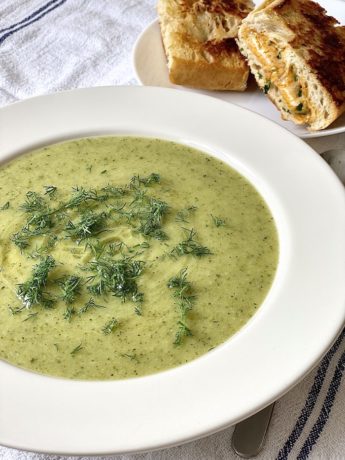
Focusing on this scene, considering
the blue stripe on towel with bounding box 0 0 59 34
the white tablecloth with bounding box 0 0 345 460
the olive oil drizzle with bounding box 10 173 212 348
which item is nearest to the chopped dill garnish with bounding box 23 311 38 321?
the olive oil drizzle with bounding box 10 173 212 348

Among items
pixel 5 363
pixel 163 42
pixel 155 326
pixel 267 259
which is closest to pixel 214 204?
pixel 267 259

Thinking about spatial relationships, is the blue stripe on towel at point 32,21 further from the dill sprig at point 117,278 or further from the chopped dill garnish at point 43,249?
the dill sprig at point 117,278

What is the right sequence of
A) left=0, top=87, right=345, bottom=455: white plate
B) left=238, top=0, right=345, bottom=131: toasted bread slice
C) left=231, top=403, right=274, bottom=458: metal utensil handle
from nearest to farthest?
1. left=0, top=87, right=345, bottom=455: white plate
2. left=231, top=403, right=274, bottom=458: metal utensil handle
3. left=238, top=0, right=345, bottom=131: toasted bread slice

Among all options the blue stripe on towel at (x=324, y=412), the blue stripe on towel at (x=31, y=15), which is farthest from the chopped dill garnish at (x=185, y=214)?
the blue stripe on towel at (x=31, y=15)

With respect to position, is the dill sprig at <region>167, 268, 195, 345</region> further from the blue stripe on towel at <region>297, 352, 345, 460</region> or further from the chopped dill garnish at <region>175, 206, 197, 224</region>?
the blue stripe on towel at <region>297, 352, 345, 460</region>

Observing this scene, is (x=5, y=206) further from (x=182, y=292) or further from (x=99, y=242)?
(x=182, y=292)

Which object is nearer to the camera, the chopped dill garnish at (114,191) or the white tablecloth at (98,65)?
the white tablecloth at (98,65)

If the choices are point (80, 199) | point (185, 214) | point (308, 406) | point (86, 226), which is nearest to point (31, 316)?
point (86, 226)
